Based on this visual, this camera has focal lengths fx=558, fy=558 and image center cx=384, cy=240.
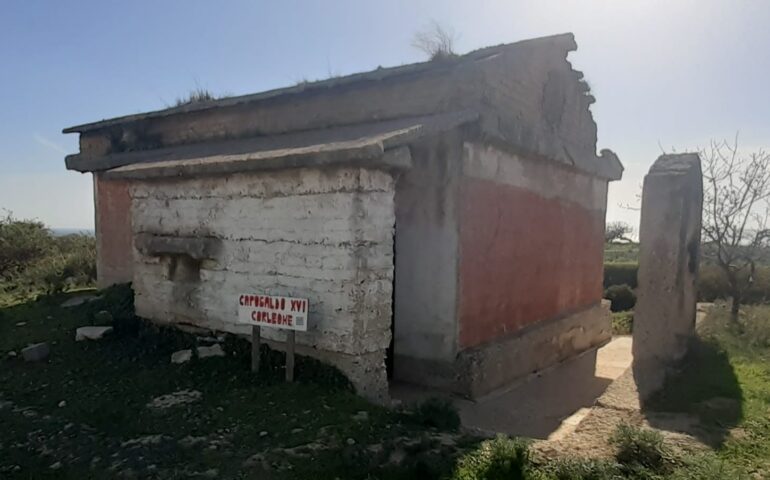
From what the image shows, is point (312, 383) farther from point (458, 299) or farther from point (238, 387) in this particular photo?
point (458, 299)

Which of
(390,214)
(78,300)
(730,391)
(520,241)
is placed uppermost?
(390,214)

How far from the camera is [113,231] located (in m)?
10.7

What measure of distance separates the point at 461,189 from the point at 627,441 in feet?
11.6

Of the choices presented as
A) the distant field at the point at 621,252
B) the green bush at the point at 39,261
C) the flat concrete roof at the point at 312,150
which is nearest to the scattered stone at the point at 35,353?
the flat concrete roof at the point at 312,150

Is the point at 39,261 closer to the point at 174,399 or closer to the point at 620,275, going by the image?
the point at 174,399

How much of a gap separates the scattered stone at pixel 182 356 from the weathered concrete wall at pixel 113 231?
4359mm

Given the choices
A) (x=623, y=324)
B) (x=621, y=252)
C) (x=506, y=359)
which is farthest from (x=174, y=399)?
(x=621, y=252)

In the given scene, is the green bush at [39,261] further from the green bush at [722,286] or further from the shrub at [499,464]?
the green bush at [722,286]

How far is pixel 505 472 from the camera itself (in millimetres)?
4125

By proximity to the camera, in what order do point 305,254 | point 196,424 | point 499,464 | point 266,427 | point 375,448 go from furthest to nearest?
1. point 305,254
2. point 196,424
3. point 266,427
4. point 375,448
5. point 499,464

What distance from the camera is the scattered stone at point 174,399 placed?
18.3 feet

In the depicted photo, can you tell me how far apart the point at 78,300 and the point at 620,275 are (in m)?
16.7

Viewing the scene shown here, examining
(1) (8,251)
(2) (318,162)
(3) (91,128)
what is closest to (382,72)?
(2) (318,162)

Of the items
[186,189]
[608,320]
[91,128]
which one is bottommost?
[608,320]
